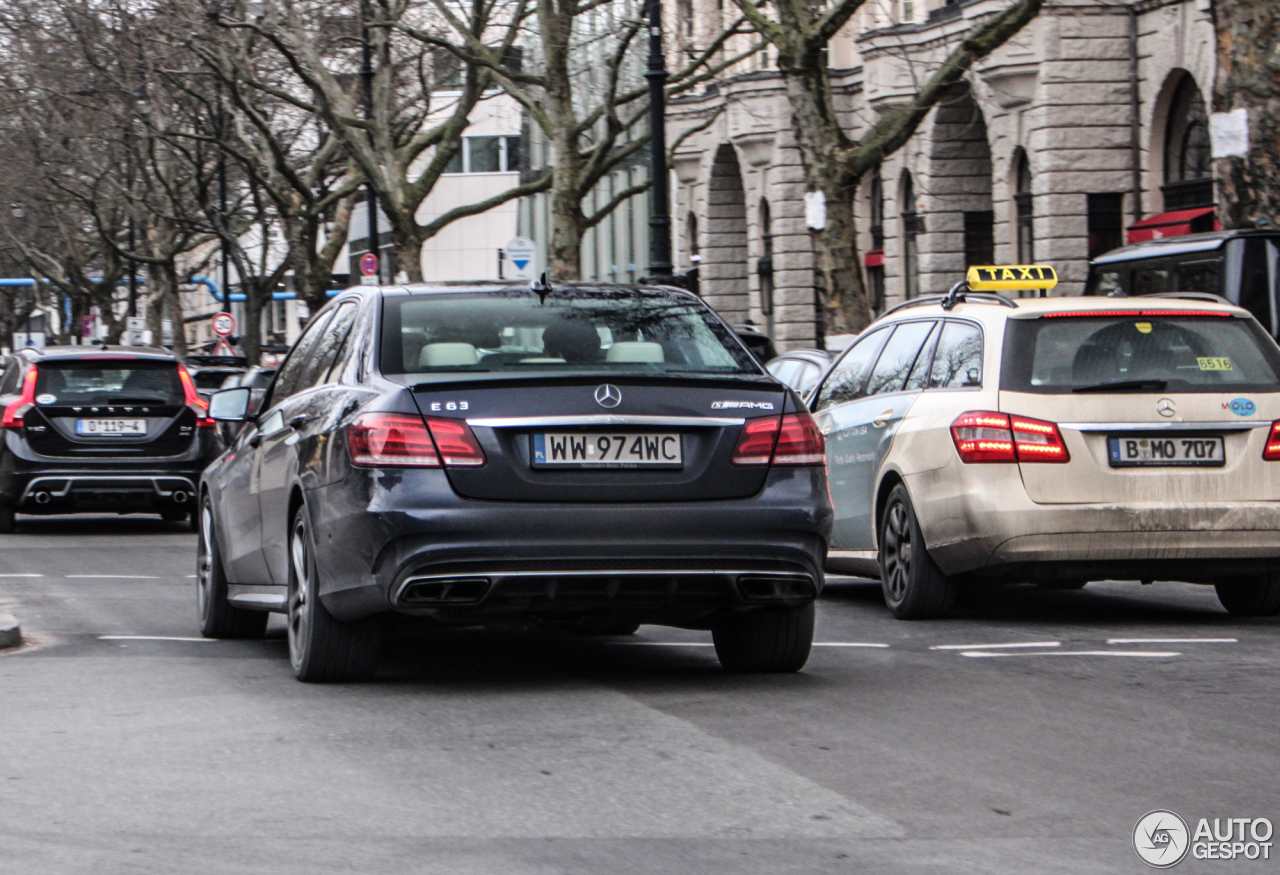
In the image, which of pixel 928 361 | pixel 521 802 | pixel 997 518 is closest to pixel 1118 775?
pixel 521 802

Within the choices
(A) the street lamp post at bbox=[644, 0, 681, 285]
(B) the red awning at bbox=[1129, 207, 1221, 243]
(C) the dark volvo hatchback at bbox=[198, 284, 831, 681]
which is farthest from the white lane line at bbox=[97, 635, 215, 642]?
(B) the red awning at bbox=[1129, 207, 1221, 243]

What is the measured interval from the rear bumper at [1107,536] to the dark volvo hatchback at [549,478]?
6.52 feet

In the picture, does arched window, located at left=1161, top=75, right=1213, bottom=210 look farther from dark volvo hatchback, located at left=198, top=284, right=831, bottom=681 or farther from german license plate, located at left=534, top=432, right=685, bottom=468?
german license plate, located at left=534, top=432, right=685, bottom=468

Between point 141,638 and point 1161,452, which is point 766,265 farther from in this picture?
point 141,638

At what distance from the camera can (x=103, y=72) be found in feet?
134

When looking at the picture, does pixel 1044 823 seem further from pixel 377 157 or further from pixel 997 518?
pixel 377 157

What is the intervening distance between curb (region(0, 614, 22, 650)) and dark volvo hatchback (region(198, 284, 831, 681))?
1.97 meters

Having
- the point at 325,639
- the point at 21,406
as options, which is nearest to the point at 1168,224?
the point at 21,406

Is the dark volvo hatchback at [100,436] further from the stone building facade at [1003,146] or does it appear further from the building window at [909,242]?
the building window at [909,242]

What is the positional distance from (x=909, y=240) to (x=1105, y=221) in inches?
379

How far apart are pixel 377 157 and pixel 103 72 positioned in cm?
601

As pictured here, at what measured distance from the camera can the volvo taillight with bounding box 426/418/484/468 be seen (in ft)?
24.1

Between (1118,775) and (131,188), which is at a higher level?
(131,188)

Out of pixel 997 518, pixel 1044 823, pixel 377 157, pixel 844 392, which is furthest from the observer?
pixel 377 157
